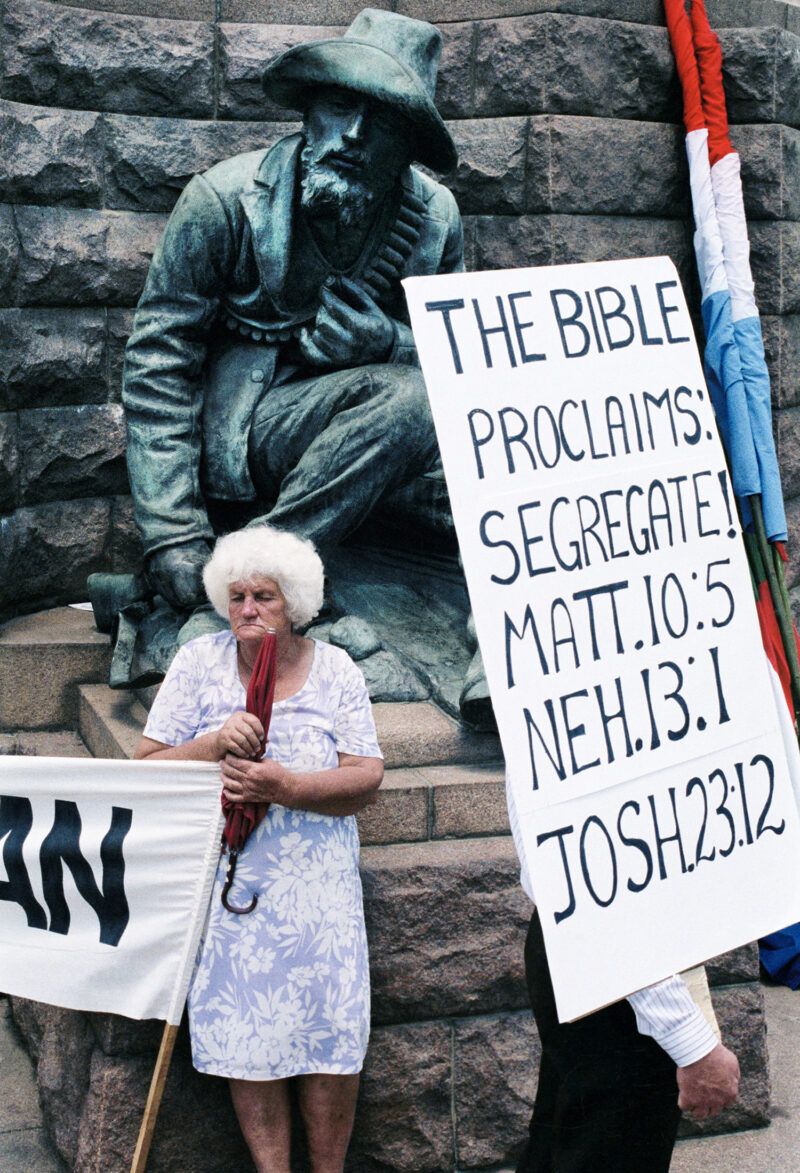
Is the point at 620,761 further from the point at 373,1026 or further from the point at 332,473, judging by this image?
the point at 332,473

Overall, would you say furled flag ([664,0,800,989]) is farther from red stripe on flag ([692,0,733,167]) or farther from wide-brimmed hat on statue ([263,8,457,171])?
wide-brimmed hat on statue ([263,8,457,171])

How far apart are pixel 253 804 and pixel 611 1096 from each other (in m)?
0.92

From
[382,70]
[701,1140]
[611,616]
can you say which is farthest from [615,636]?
[382,70]

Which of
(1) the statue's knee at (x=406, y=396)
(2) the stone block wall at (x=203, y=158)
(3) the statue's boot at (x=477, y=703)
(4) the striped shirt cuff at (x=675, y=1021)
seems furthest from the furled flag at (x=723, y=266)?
(4) the striped shirt cuff at (x=675, y=1021)

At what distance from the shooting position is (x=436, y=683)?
3.81 m

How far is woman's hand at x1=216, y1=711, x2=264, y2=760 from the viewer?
2732 mm

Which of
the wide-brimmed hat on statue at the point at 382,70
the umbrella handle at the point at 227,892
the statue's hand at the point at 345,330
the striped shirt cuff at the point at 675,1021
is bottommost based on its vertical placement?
the striped shirt cuff at the point at 675,1021

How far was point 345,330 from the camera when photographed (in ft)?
13.0

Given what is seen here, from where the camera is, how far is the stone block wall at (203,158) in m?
5.13

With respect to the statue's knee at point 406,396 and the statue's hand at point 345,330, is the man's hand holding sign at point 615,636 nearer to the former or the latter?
the statue's knee at point 406,396

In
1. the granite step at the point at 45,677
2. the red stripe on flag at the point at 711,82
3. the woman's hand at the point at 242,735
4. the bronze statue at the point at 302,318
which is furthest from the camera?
the red stripe on flag at the point at 711,82

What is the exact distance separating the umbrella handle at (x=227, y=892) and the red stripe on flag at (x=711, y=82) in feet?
12.2

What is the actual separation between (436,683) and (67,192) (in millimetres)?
2588

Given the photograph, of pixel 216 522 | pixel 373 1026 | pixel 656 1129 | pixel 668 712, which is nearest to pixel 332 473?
pixel 216 522
